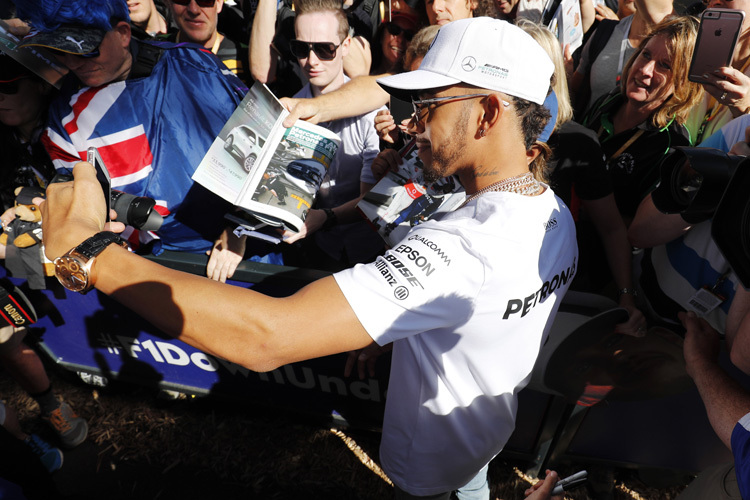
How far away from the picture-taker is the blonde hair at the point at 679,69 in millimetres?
2574

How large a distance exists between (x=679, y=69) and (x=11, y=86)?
3.79 m

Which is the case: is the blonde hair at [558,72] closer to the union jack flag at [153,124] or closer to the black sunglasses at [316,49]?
the black sunglasses at [316,49]

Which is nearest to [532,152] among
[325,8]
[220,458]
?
[325,8]

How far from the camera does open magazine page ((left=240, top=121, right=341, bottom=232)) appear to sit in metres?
2.18

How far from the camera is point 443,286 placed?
4.27 ft

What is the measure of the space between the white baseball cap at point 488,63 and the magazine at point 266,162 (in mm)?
839

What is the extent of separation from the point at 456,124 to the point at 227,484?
8.74 feet

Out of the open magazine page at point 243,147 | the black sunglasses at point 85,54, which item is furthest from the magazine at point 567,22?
the black sunglasses at point 85,54

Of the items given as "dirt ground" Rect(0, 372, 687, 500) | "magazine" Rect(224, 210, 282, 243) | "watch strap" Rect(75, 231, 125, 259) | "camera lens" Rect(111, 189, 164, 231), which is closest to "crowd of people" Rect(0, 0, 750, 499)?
"watch strap" Rect(75, 231, 125, 259)

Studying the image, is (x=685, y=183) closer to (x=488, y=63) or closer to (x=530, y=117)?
(x=530, y=117)

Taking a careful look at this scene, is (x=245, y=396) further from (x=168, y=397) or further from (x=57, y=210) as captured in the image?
(x=57, y=210)

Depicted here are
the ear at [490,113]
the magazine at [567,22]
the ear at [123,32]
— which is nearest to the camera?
the ear at [490,113]

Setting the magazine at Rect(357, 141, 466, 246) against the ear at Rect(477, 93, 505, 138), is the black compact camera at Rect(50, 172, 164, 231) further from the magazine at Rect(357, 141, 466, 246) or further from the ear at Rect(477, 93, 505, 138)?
the ear at Rect(477, 93, 505, 138)

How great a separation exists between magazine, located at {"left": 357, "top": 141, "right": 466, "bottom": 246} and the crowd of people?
17 centimetres
